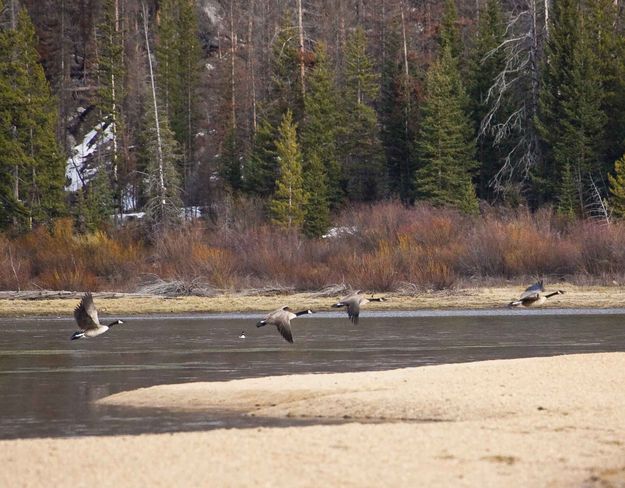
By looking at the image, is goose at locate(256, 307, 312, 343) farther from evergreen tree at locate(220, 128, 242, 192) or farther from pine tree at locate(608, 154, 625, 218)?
evergreen tree at locate(220, 128, 242, 192)

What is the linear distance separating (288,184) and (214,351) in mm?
34726

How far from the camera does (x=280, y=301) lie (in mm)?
41344

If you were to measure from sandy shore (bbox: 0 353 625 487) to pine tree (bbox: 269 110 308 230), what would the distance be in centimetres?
3973

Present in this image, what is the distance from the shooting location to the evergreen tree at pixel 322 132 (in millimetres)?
64250

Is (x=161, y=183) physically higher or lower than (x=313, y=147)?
lower

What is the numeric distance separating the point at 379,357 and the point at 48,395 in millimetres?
7385

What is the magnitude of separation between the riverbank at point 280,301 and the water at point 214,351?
1.60 metres

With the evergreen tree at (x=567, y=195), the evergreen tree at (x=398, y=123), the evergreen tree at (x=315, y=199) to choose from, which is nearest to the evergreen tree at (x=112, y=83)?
the evergreen tree at (x=315, y=199)

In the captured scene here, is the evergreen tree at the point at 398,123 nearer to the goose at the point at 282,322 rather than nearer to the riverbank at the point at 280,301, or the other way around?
the riverbank at the point at 280,301

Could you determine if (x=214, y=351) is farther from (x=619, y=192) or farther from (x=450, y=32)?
(x=450, y=32)

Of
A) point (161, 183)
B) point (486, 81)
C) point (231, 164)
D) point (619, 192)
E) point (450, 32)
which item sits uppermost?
point (450, 32)

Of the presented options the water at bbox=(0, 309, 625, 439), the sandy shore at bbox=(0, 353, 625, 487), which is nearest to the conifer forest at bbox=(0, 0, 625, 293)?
the water at bbox=(0, 309, 625, 439)

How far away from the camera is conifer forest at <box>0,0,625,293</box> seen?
46.8m

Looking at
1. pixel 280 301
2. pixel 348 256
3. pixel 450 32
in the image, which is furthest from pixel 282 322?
pixel 450 32
